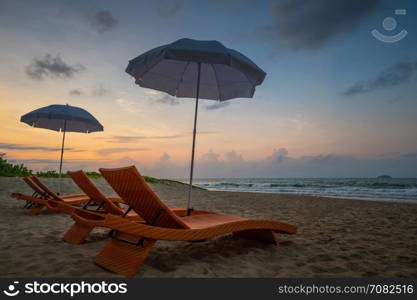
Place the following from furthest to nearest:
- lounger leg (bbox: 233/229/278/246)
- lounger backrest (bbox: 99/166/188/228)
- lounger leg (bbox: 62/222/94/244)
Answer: lounger leg (bbox: 233/229/278/246) → lounger leg (bbox: 62/222/94/244) → lounger backrest (bbox: 99/166/188/228)

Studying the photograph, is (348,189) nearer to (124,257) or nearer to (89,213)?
(89,213)

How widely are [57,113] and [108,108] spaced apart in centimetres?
583

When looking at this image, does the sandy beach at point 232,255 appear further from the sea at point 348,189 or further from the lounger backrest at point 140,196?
the sea at point 348,189

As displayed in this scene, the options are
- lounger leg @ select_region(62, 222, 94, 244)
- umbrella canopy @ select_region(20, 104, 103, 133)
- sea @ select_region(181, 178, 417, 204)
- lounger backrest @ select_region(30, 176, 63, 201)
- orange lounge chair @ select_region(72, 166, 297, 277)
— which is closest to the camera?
orange lounge chair @ select_region(72, 166, 297, 277)

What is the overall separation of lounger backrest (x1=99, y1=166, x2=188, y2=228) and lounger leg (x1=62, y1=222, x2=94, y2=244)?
118cm

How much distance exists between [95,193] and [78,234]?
632 mm

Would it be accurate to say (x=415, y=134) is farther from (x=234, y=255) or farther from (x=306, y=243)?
(x=234, y=255)

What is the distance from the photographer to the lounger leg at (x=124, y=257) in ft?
8.46

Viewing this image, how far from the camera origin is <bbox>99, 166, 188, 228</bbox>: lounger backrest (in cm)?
269

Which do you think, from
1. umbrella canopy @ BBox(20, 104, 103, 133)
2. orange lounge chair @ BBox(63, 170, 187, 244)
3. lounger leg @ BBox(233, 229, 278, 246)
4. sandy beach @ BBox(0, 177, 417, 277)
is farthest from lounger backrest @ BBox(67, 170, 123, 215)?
umbrella canopy @ BBox(20, 104, 103, 133)

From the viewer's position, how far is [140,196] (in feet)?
9.27

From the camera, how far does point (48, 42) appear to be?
9.09 metres

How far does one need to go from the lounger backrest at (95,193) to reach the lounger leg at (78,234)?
41cm

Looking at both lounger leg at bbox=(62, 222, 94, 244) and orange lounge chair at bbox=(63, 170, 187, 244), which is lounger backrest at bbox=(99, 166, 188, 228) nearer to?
orange lounge chair at bbox=(63, 170, 187, 244)
